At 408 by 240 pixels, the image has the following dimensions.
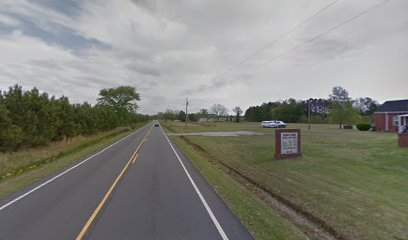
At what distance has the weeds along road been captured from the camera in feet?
16.8

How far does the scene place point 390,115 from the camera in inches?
1725

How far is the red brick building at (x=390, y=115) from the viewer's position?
4225 centimetres

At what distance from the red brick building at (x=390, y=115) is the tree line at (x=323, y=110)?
44.9 feet

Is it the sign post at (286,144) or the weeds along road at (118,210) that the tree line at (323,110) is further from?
the weeds along road at (118,210)

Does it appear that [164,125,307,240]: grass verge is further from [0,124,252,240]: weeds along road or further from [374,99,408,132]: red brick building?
[374,99,408,132]: red brick building

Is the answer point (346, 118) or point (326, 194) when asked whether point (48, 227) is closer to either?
point (326, 194)

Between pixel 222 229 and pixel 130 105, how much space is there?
3371 inches

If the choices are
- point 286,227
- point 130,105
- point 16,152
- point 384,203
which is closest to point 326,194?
point 384,203

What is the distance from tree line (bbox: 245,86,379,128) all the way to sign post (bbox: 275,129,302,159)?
147 ft

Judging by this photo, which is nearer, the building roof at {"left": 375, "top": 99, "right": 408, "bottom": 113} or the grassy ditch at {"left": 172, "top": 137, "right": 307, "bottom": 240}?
the grassy ditch at {"left": 172, "top": 137, "right": 307, "bottom": 240}

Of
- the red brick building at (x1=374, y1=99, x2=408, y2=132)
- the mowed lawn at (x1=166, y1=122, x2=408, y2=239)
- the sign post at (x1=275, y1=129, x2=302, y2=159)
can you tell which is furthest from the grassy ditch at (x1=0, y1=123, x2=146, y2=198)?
the red brick building at (x1=374, y1=99, x2=408, y2=132)

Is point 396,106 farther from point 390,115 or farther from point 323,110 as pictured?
point 323,110

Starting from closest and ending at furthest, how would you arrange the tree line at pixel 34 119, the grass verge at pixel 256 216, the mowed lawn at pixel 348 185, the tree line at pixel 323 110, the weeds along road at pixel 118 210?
the weeds along road at pixel 118 210, the grass verge at pixel 256 216, the mowed lawn at pixel 348 185, the tree line at pixel 34 119, the tree line at pixel 323 110

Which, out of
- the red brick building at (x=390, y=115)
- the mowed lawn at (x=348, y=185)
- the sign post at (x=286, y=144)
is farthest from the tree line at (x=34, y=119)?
the red brick building at (x=390, y=115)
